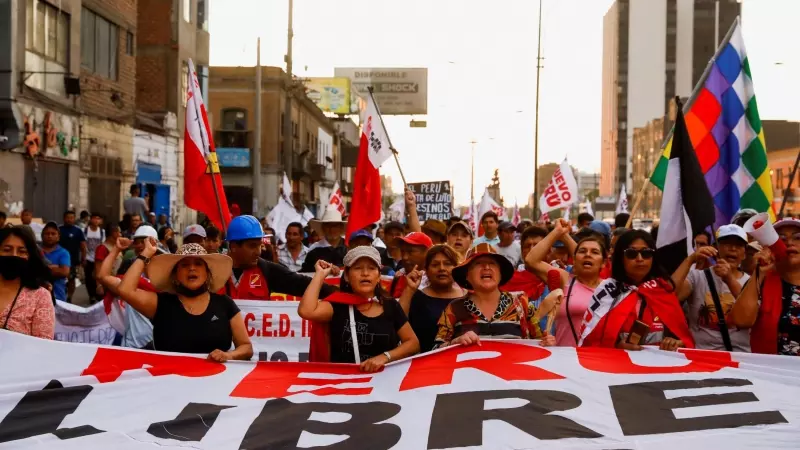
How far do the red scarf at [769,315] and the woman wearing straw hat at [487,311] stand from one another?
1.18m

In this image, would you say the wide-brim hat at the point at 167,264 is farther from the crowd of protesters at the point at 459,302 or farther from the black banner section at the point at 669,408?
the black banner section at the point at 669,408

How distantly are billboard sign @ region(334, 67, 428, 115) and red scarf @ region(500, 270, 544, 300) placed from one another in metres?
67.4

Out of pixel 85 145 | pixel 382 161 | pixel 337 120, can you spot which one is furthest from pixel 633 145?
pixel 382 161

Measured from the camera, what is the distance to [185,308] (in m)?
5.52

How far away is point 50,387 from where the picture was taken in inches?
203

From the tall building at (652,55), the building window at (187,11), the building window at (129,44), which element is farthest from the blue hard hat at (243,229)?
the tall building at (652,55)

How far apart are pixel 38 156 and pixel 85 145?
3.01 meters

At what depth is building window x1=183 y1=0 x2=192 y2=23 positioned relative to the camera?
32406 millimetres

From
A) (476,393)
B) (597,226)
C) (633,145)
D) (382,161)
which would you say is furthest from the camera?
(633,145)

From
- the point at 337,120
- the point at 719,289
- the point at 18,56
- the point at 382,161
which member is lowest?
the point at 719,289

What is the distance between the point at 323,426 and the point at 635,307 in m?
2.00

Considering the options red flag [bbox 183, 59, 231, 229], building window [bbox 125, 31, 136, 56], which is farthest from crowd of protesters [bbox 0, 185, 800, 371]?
building window [bbox 125, 31, 136, 56]

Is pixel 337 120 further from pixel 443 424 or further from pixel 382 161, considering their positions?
pixel 443 424

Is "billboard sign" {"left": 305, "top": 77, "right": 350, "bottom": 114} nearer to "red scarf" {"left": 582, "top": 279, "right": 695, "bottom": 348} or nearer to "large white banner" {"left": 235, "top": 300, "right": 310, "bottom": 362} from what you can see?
"large white banner" {"left": 235, "top": 300, "right": 310, "bottom": 362}
